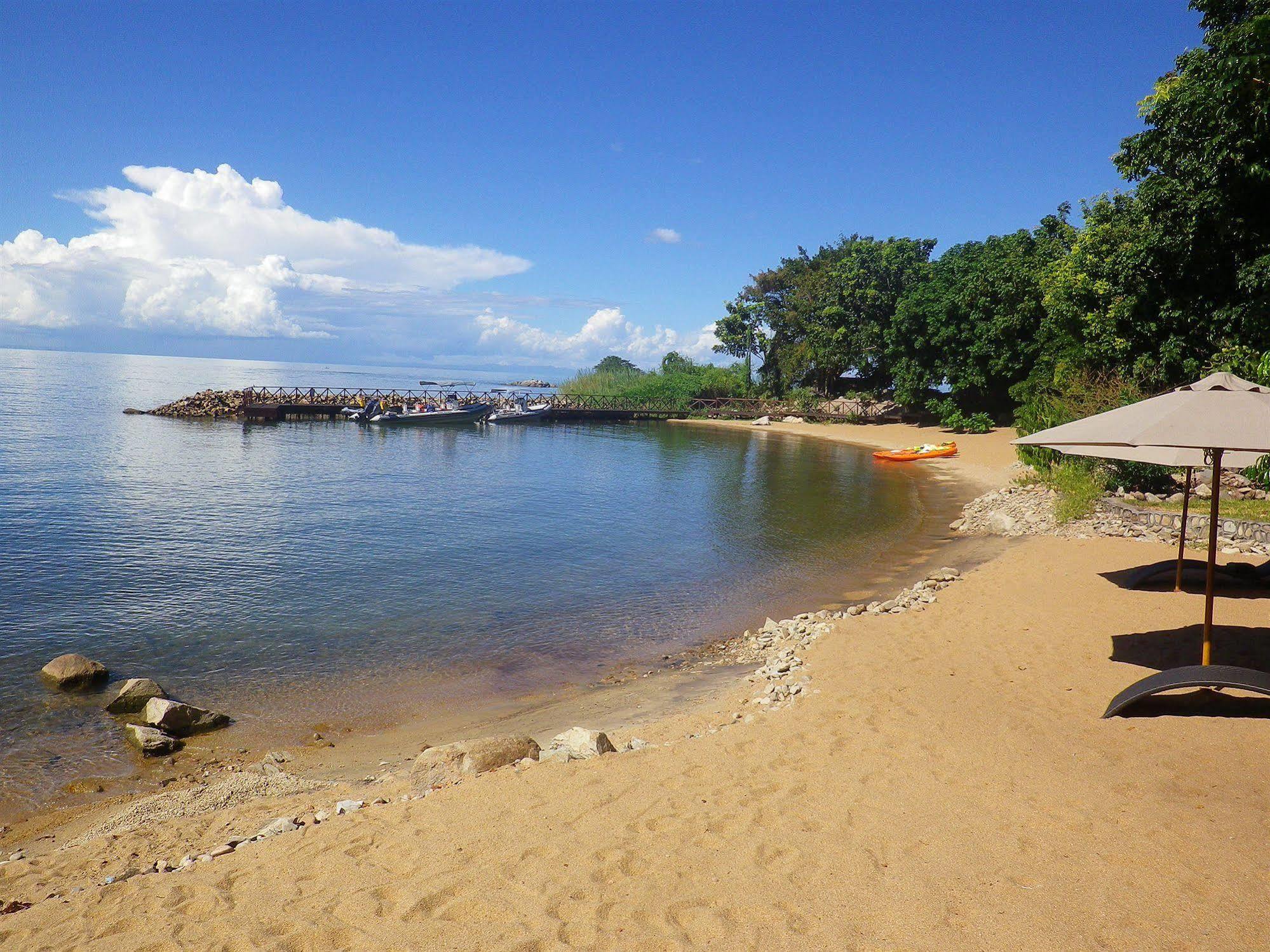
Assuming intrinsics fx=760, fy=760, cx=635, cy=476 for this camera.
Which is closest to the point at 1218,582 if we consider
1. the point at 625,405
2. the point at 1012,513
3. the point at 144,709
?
the point at 1012,513

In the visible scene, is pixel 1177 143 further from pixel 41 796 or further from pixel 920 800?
pixel 41 796

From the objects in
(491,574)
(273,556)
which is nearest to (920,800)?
(491,574)

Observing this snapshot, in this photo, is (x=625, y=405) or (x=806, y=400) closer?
(x=806, y=400)

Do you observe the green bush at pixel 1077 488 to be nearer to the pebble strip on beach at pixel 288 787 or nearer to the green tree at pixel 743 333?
the pebble strip on beach at pixel 288 787

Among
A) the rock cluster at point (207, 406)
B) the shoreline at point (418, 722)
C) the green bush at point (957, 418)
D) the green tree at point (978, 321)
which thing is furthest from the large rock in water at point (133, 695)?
the rock cluster at point (207, 406)

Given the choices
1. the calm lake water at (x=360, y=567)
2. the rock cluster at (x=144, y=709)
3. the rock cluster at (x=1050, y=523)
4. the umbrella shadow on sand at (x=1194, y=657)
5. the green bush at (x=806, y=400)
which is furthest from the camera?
the green bush at (x=806, y=400)

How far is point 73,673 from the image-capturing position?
380 inches

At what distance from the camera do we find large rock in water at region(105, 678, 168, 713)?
8992 millimetres

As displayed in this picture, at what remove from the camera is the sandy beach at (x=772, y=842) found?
399 cm

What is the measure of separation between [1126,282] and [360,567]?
20447 millimetres

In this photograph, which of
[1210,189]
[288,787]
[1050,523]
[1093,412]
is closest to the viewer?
[288,787]

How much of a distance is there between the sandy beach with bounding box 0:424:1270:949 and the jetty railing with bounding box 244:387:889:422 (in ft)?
168

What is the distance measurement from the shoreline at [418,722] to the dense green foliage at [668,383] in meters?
57.9

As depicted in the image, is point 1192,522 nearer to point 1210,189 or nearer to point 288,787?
point 1210,189
